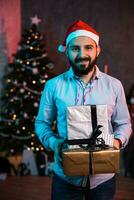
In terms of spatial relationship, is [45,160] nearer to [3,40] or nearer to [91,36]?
[3,40]

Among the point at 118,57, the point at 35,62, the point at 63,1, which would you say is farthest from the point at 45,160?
the point at 63,1

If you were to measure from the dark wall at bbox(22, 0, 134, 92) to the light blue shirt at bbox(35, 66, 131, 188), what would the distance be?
317 cm

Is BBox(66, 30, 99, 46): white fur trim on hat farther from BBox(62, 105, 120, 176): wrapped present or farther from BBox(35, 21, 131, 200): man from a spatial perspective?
BBox(62, 105, 120, 176): wrapped present

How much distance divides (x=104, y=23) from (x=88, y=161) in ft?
11.8

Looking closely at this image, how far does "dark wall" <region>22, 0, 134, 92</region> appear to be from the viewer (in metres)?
4.75

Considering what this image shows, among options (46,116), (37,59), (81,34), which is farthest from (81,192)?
(37,59)

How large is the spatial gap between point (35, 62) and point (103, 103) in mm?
2869

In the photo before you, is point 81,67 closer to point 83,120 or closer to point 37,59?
point 83,120

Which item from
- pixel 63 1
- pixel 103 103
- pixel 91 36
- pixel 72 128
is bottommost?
pixel 72 128

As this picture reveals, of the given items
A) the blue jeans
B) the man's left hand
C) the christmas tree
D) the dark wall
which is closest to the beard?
the man's left hand

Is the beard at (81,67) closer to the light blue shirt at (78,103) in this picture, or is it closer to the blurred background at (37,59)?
the light blue shirt at (78,103)

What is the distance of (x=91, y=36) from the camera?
1663 mm

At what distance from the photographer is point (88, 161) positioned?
1.42 metres

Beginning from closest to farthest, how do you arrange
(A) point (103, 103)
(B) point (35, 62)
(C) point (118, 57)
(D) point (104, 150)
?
(D) point (104, 150) → (A) point (103, 103) → (B) point (35, 62) → (C) point (118, 57)
